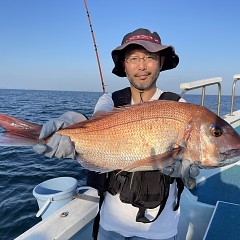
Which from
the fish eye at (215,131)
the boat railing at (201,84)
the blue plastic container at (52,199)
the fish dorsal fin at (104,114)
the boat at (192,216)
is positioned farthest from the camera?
the boat railing at (201,84)

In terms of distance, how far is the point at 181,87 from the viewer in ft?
12.2

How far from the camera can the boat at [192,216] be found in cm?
240

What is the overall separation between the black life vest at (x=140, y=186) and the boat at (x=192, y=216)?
60 cm

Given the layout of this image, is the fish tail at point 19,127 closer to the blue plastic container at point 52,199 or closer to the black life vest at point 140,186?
the black life vest at point 140,186

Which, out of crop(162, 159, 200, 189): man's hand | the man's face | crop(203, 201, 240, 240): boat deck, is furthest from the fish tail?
crop(203, 201, 240, 240): boat deck

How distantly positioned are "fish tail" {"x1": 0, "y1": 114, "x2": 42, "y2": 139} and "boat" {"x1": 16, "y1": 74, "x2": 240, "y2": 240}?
92cm

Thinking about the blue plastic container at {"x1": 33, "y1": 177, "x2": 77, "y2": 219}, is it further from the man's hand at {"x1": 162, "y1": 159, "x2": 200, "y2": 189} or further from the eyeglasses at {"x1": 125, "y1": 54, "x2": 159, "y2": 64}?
the eyeglasses at {"x1": 125, "y1": 54, "x2": 159, "y2": 64}

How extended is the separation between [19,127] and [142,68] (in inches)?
42.9

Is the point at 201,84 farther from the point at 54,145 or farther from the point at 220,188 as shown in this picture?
the point at 54,145

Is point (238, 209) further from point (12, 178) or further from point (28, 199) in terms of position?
point (12, 178)

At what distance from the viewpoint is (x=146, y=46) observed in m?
2.07

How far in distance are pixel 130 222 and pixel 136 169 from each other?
1.56 ft

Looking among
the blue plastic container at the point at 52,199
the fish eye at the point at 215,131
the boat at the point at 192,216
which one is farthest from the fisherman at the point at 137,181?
the blue plastic container at the point at 52,199

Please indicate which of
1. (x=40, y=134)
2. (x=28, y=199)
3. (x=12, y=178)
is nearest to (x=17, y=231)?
(x=28, y=199)
